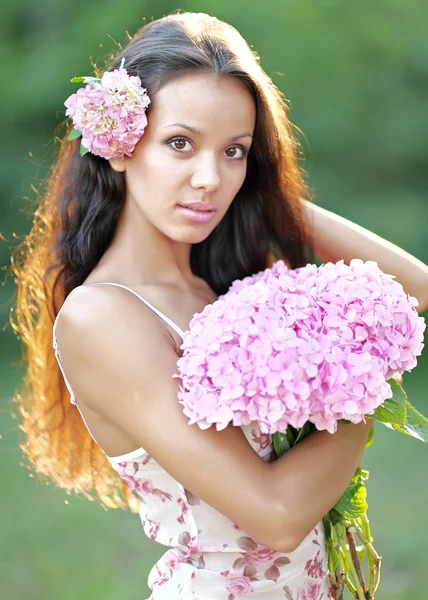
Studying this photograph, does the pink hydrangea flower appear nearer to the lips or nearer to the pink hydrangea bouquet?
the pink hydrangea bouquet

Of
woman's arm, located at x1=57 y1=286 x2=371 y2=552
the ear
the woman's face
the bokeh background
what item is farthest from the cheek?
the bokeh background

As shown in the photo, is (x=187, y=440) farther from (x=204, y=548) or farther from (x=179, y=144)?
(x=179, y=144)

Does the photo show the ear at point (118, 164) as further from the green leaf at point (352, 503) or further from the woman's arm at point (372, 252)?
the green leaf at point (352, 503)

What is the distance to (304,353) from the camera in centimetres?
163

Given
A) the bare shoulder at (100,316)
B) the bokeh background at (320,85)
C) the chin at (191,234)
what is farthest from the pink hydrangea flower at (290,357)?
the bokeh background at (320,85)

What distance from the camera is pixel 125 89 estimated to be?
1.94 m

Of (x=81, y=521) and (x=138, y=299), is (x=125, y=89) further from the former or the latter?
(x=81, y=521)

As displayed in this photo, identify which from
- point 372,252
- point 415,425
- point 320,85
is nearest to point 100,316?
point 415,425

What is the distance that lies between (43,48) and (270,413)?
7042 mm

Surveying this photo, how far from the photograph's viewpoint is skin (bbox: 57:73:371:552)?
1705mm

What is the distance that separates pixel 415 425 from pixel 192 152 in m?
0.69

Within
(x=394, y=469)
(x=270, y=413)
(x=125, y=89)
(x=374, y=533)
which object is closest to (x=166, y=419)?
(x=270, y=413)

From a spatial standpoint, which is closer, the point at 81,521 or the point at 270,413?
the point at 270,413

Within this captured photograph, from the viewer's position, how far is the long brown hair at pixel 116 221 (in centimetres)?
200
